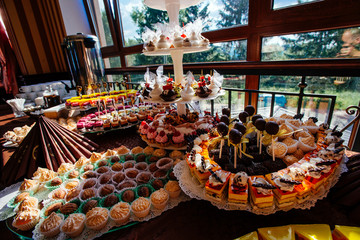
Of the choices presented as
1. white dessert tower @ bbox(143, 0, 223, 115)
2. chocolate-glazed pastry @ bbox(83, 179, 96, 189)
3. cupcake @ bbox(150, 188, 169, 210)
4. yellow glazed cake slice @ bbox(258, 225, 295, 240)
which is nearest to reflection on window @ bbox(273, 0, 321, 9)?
white dessert tower @ bbox(143, 0, 223, 115)

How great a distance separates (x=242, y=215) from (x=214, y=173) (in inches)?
9.5

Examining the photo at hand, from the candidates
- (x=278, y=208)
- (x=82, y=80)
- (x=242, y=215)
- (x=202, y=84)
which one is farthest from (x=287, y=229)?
(x=82, y=80)

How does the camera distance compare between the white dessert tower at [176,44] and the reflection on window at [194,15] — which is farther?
the reflection on window at [194,15]

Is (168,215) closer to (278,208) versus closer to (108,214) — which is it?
(108,214)

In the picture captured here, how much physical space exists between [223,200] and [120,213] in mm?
477

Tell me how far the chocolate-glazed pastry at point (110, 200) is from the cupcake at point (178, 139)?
1.77 ft

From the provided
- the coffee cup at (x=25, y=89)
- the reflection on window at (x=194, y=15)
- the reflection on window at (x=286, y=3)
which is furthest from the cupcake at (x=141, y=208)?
the coffee cup at (x=25, y=89)

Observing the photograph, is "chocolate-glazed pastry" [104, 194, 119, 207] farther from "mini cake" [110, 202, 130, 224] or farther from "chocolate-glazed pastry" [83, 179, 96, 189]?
"chocolate-glazed pastry" [83, 179, 96, 189]

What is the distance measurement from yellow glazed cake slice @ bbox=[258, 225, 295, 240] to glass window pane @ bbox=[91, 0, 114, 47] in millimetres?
4590

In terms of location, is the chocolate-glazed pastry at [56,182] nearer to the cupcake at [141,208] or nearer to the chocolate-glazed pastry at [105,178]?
the chocolate-glazed pastry at [105,178]

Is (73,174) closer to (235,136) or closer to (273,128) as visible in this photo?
(235,136)

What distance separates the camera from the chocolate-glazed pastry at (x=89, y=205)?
2.92 feet

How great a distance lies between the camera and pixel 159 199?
87 cm

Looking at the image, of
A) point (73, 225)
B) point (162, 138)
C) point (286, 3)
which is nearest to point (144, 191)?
point (73, 225)
